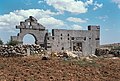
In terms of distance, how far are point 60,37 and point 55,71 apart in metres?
41.2

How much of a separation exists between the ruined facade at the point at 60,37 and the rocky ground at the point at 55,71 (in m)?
36.1

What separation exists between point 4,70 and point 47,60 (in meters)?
3.34

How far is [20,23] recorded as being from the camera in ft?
167

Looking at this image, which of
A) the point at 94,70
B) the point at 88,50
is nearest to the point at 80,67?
the point at 94,70

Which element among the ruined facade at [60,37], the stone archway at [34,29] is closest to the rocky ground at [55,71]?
the ruined facade at [60,37]

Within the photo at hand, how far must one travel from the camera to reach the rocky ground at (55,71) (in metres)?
10.8

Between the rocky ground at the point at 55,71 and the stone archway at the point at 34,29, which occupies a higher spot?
the stone archway at the point at 34,29

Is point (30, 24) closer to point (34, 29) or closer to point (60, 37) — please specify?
point (34, 29)

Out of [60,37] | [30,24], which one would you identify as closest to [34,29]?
[30,24]

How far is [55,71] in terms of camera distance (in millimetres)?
11789

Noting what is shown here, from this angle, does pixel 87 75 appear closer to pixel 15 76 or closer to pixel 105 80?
pixel 105 80

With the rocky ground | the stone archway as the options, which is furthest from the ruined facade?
the rocky ground

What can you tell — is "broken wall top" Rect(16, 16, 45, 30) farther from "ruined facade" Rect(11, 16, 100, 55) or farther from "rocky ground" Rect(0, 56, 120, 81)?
"rocky ground" Rect(0, 56, 120, 81)

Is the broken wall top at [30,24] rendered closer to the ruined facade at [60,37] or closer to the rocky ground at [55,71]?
the ruined facade at [60,37]
